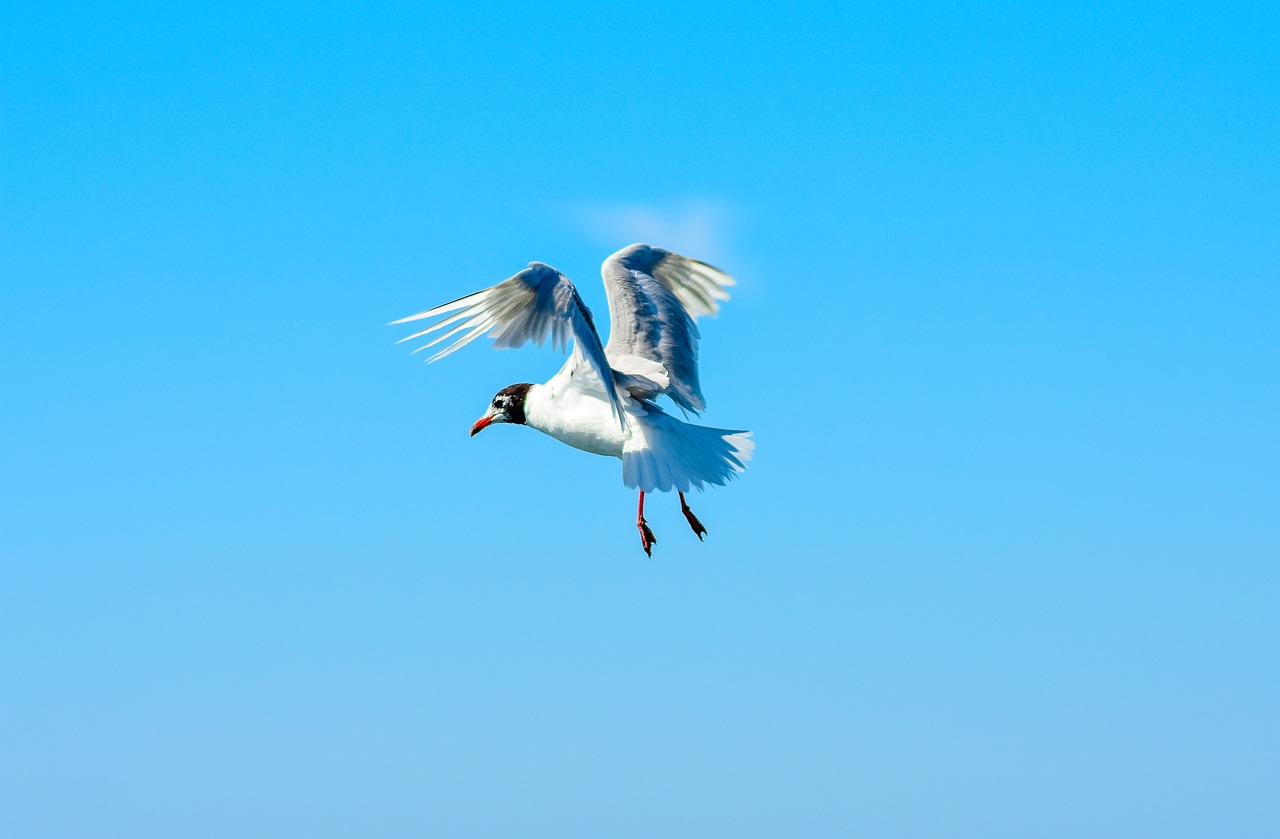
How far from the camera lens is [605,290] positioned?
12.5m

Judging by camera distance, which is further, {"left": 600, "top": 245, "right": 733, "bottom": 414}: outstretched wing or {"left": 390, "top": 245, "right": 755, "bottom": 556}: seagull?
{"left": 600, "top": 245, "right": 733, "bottom": 414}: outstretched wing

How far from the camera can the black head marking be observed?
38.9ft

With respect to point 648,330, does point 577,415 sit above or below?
below

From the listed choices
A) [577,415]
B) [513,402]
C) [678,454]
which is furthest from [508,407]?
[678,454]

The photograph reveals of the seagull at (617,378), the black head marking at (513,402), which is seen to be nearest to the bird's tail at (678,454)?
the seagull at (617,378)

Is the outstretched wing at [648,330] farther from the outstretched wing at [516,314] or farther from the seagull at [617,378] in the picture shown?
the outstretched wing at [516,314]

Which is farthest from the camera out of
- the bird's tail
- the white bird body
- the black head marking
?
the black head marking

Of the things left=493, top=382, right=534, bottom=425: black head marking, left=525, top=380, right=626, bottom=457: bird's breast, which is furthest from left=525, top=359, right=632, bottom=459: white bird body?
left=493, top=382, right=534, bottom=425: black head marking

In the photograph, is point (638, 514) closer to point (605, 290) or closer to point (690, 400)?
point (690, 400)

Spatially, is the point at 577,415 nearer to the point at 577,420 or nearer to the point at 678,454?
the point at 577,420

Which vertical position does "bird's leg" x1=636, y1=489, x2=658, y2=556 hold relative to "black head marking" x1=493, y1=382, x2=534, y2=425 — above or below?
below

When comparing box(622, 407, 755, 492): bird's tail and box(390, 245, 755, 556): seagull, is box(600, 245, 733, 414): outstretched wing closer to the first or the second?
box(390, 245, 755, 556): seagull

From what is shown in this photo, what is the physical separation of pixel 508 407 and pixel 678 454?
2096mm

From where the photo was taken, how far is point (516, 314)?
34.7 feet
